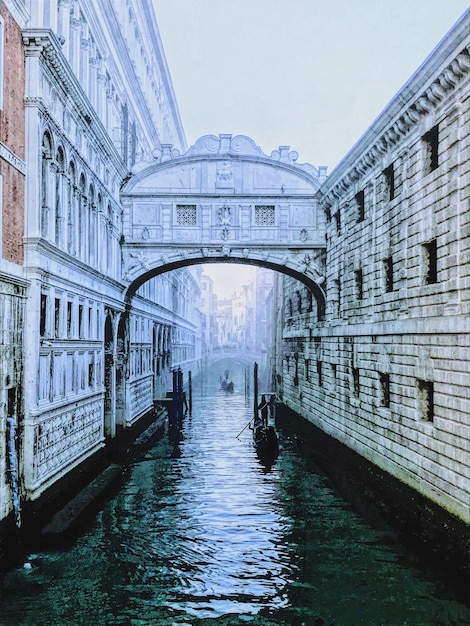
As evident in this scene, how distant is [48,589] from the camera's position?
8703 millimetres

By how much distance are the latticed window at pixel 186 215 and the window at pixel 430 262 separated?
9.42 meters

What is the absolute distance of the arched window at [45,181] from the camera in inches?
461

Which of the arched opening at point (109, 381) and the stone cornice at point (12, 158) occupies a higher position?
the stone cornice at point (12, 158)

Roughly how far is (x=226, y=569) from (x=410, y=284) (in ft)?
20.2

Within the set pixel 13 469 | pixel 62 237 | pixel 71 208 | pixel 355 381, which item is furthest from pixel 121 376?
pixel 13 469

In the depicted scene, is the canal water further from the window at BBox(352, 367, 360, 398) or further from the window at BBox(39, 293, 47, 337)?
the window at BBox(39, 293, 47, 337)

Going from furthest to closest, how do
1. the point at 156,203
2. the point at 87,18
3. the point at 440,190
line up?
the point at 156,203 → the point at 87,18 → the point at 440,190

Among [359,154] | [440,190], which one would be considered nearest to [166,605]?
[440,190]

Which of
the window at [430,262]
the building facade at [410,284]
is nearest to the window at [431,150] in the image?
the building facade at [410,284]

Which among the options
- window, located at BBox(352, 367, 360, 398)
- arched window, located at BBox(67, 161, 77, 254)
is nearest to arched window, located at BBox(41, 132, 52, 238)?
arched window, located at BBox(67, 161, 77, 254)

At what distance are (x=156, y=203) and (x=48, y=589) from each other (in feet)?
43.9

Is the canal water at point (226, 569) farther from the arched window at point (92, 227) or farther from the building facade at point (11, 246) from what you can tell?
the arched window at point (92, 227)

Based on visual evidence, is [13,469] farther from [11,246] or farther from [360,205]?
[360,205]

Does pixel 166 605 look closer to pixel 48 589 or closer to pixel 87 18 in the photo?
pixel 48 589
